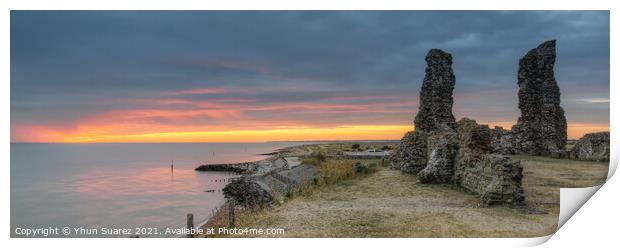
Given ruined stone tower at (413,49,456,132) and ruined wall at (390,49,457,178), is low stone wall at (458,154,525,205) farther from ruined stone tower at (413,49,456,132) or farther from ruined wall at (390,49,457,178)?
ruined stone tower at (413,49,456,132)

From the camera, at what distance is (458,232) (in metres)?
10.5

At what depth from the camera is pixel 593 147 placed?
992 inches

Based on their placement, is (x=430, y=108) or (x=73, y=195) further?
(x=73, y=195)

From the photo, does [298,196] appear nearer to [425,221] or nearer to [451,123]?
[425,221]

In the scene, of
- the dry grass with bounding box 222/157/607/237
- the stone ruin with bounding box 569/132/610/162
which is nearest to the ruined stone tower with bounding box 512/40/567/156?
the stone ruin with bounding box 569/132/610/162

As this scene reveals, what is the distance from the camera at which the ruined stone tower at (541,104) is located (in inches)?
1136

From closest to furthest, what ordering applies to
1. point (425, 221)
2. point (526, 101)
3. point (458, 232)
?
point (458, 232), point (425, 221), point (526, 101)

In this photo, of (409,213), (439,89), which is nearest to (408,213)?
(409,213)

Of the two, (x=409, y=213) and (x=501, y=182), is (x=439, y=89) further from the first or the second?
(x=409, y=213)

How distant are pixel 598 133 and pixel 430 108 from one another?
1113 centimetres

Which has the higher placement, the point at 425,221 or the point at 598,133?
the point at 598,133

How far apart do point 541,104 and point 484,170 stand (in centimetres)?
1758

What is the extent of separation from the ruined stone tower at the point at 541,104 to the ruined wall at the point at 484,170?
12230mm

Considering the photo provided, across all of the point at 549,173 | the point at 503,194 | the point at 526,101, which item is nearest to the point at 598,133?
the point at 526,101
